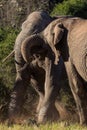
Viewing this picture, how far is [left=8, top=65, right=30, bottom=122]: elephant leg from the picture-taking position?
1312 centimetres

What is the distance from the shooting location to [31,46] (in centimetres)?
1163

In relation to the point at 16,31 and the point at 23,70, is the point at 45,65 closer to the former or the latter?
the point at 23,70

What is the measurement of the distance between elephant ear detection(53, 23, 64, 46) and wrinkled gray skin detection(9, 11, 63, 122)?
1.31m

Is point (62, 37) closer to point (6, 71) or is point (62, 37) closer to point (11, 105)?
point (11, 105)

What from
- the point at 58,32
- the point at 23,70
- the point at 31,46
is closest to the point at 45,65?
the point at 23,70

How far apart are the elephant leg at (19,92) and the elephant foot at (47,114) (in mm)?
925

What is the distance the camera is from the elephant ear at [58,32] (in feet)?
34.4

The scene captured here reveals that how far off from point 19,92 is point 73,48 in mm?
3206

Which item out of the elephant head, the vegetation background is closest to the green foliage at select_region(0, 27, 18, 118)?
the vegetation background

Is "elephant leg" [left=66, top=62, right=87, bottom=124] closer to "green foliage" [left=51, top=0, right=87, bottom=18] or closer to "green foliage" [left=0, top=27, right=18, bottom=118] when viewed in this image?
"green foliage" [left=0, top=27, right=18, bottom=118]

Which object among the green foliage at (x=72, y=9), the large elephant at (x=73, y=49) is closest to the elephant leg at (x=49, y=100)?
the large elephant at (x=73, y=49)

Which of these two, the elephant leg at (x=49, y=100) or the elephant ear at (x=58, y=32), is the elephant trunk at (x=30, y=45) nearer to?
the elephant ear at (x=58, y=32)

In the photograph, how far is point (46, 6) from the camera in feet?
68.7

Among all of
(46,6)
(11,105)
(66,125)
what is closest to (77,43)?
(66,125)
